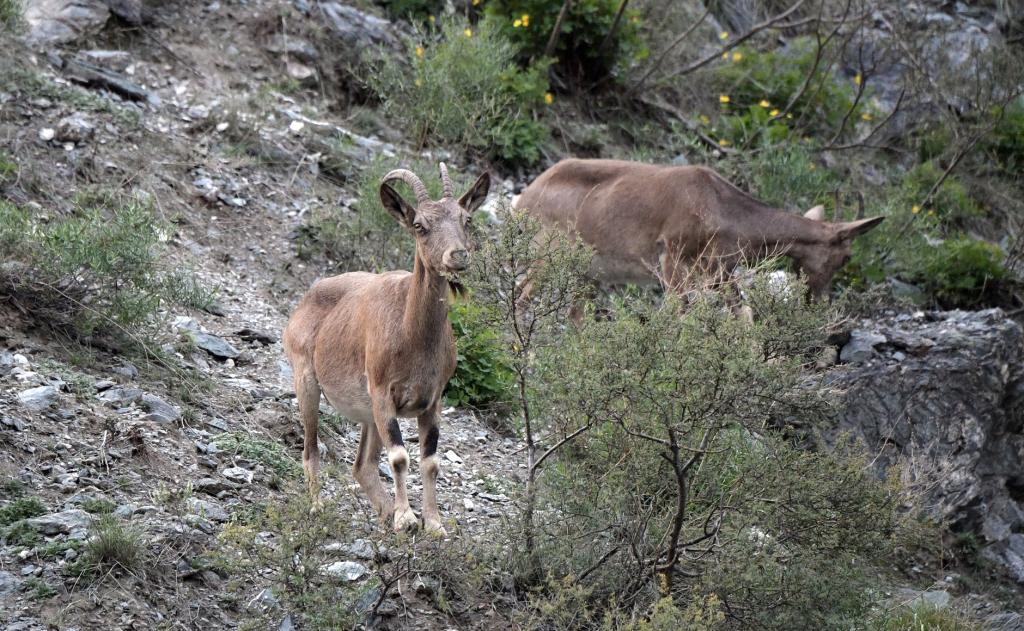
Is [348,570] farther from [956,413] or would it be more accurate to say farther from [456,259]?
[956,413]

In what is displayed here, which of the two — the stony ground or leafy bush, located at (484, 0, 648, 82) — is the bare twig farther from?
the stony ground

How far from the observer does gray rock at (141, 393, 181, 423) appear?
7906mm

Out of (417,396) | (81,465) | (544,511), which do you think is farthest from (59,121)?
(544,511)

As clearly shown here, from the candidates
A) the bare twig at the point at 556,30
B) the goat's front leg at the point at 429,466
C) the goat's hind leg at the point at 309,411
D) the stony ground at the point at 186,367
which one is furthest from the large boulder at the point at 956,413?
the bare twig at the point at 556,30

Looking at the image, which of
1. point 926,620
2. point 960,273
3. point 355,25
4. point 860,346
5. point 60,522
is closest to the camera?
point 60,522

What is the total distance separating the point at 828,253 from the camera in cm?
1169

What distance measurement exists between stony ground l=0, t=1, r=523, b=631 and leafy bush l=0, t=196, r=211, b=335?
21cm

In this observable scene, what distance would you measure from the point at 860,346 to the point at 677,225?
2.07 meters

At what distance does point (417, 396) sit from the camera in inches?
280

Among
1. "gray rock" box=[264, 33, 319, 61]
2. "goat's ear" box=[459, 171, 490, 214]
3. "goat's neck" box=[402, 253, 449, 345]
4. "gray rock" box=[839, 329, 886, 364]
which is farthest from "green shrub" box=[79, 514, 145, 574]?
"gray rock" box=[264, 33, 319, 61]

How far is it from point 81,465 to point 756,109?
11162 mm

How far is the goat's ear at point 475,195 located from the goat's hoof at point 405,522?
194cm

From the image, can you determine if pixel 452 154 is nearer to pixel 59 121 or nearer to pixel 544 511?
pixel 59 121

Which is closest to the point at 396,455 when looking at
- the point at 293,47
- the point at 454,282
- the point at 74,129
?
the point at 454,282
